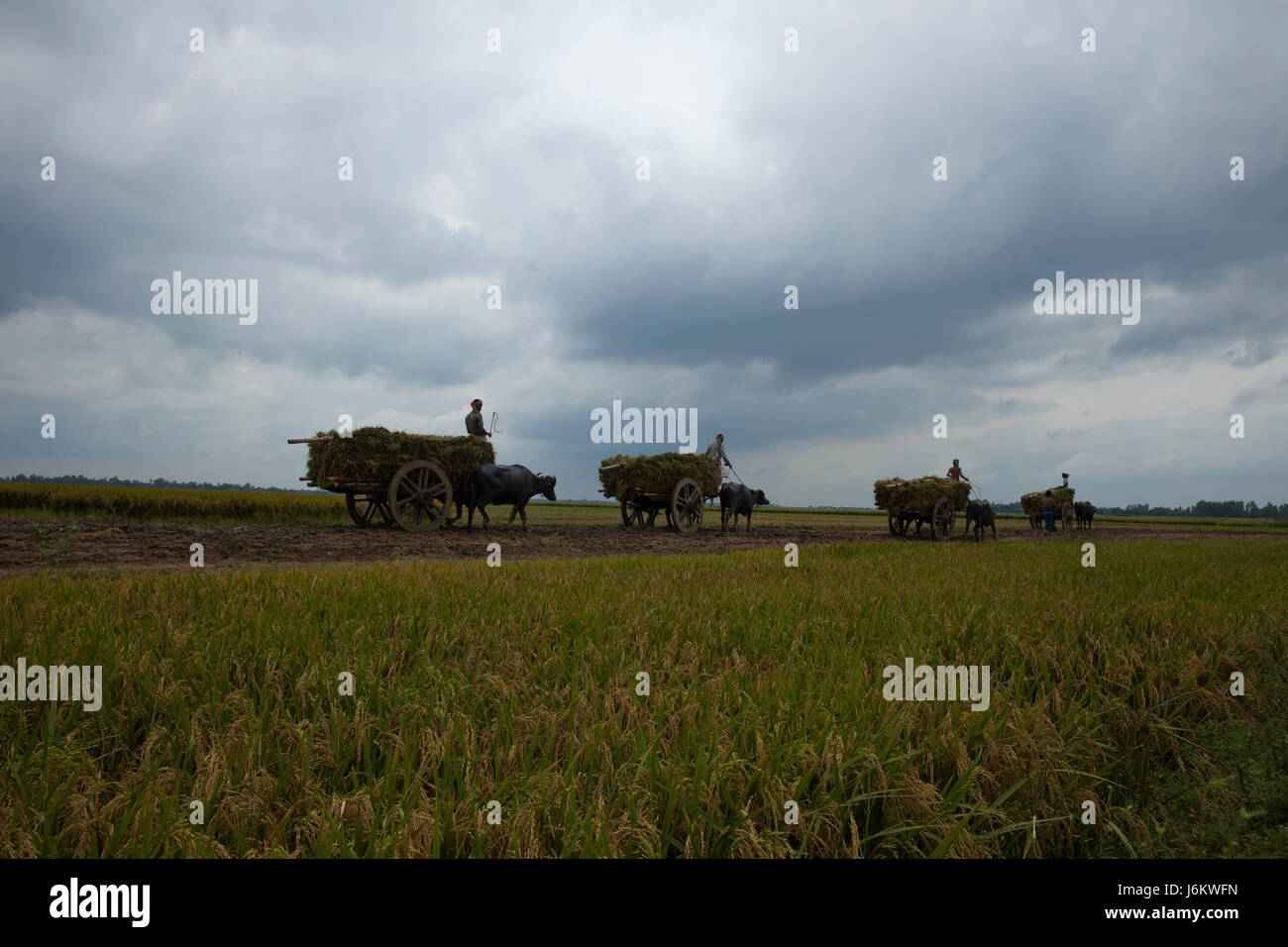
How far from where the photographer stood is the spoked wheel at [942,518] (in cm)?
1689

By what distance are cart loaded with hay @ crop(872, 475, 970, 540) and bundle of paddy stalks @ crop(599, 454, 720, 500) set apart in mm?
5577

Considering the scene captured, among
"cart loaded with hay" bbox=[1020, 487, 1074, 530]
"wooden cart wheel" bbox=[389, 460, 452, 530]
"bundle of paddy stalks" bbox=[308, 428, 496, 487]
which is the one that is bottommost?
"cart loaded with hay" bbox=[1020, 487, 1074, 530]

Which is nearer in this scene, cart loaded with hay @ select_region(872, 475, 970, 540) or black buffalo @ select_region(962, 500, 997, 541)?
cart loaded with hay @ select_region(872, 475, 970, 540)

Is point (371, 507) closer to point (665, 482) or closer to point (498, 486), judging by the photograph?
point (498, 486)

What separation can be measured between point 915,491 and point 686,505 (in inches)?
258

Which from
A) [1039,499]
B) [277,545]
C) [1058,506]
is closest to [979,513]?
[1058,506]

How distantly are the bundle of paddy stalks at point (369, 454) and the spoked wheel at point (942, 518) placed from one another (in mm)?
12966

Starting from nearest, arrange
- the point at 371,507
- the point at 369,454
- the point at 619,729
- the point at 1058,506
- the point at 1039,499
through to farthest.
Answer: the point at 619,729 → the point at 369,454 → the point at 371,507 → the point at 1058,506 → the point at 1039,499

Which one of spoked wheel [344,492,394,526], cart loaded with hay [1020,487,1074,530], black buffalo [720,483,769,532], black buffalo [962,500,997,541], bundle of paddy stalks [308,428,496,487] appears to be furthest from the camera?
cart loaded with hay [1020,487,1074,530]

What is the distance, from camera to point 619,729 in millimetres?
2117

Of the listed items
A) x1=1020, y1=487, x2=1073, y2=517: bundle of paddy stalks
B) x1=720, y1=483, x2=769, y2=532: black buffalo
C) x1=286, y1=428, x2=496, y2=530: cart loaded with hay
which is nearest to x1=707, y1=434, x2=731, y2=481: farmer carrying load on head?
x1=720, y1=483, x2=769, y2=532: black buffalo

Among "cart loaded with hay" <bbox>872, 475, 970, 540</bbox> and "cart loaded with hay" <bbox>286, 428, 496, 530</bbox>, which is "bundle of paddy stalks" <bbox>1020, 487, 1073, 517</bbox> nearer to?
"cart loaded with hay" <bbox>872, 475, 970, 540</bbox>

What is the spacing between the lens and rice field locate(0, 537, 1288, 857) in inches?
61.4
